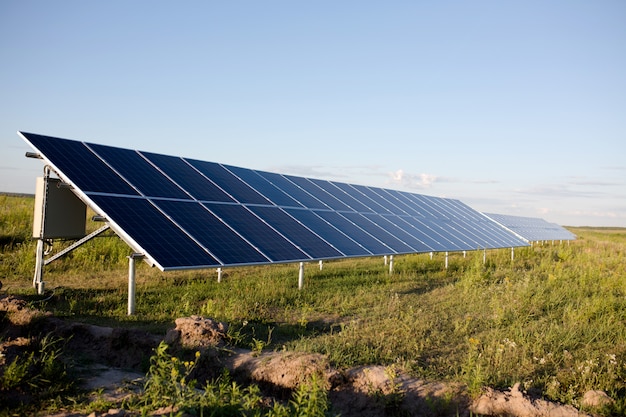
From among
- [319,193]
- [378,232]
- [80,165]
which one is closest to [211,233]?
[80,165]

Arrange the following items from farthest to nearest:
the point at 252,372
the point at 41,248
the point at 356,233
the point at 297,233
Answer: the point at 356,233
the point at 297,233
the point at 41,248
the point at 252,372

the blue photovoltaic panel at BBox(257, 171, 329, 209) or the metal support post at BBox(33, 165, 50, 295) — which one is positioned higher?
the blue photovoltaic panel at BBox(257, 171, 329, 209)

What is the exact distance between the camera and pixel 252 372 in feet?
24.4

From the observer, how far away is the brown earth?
21.3 feet

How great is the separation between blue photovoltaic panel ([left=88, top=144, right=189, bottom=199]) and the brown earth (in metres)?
4.31

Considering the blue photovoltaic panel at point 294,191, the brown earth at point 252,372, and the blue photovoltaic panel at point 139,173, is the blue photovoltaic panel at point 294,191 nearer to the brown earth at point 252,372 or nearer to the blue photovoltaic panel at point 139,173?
the blue photovoltaic panel at point 139,173

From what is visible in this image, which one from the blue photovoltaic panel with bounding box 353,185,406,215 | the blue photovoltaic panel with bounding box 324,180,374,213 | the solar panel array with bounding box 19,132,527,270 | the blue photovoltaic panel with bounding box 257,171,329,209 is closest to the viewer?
the solar panel array with bounding box 19,132,527,270

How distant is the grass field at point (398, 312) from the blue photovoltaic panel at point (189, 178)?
245 cm

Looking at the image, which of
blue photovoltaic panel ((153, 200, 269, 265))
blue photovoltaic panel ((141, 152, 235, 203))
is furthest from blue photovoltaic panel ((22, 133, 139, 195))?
blue photovoltaic panel ((141, 152, 235, 203))

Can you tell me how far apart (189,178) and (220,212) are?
198cm

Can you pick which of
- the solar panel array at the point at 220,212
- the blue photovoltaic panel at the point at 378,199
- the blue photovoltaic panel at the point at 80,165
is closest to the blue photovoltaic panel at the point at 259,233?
the solar panel array at the point at 220,212

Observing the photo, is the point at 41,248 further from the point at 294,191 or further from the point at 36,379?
the point at 294,191

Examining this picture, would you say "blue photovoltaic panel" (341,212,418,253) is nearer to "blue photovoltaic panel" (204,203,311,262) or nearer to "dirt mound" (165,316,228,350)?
"blue photovoltaic panel" (204,203,311,262)

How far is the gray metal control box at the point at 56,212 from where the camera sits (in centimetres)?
1245
